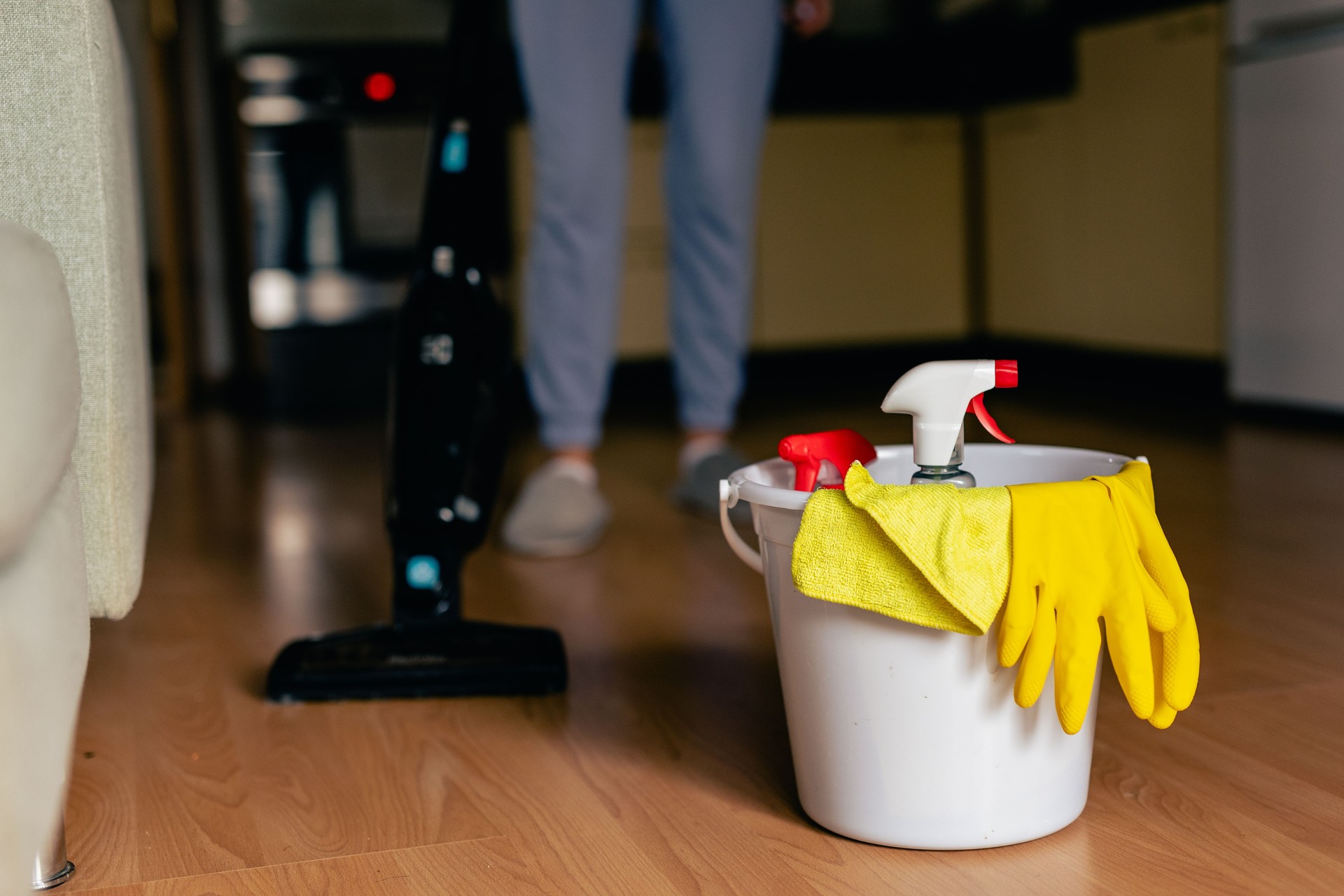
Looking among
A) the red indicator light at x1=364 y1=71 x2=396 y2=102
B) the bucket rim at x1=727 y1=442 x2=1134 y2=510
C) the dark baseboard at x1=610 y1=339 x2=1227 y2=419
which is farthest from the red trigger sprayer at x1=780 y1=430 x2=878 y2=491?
the red indicator light at x1=364 y1=71 x2=396 y2=102

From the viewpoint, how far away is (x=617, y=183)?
1.70 metres

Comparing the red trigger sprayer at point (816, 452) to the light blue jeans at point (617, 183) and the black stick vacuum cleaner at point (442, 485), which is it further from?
the light blue jeans at point (617, 183)

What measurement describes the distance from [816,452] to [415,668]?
0.44 meters

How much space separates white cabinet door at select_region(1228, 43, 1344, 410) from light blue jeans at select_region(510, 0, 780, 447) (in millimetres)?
1067

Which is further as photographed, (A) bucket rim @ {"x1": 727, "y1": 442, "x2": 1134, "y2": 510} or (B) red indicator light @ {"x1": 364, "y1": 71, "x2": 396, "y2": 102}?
(B) red indicator light @ {"x1": 364, "y1": 71, "x2": 396, "y2": 102}

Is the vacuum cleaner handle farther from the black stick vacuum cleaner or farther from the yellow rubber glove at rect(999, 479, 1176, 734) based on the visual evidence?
the yellow rubber glove at rect(999, 479, 1176, 734)

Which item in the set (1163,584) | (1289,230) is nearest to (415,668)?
(1163,584)

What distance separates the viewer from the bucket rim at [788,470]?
734 millimetres

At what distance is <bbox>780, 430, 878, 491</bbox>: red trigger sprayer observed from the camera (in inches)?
31.4

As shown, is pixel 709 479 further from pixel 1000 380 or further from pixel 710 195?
pixel 1000 380

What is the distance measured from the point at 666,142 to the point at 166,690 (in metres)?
0.98

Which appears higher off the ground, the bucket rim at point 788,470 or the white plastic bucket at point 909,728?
the bucket rim at point 788,470

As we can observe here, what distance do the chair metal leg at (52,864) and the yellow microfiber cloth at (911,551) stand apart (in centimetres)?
44

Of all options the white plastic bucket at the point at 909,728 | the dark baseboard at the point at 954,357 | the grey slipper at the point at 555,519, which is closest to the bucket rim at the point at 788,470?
the white plastic bucket at the point at 909,728
